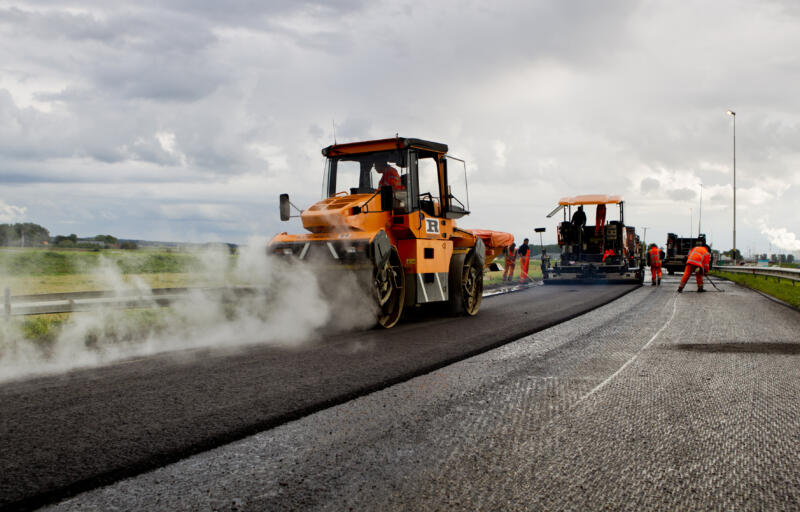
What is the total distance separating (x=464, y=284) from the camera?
11.4 metres

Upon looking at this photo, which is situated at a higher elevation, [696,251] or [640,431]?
[696,251]

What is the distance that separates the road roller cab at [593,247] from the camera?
23.2 meters

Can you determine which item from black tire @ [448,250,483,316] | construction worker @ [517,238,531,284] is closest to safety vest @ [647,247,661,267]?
construction worker @ [517,238,531,284]

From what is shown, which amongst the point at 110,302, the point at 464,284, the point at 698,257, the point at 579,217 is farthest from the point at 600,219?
the point at 110,302

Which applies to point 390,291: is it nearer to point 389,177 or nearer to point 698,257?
point 389,177

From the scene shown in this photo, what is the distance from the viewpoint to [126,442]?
12.5 ft

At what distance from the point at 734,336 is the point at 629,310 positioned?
3.87m

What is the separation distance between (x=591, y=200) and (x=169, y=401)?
21258 mm

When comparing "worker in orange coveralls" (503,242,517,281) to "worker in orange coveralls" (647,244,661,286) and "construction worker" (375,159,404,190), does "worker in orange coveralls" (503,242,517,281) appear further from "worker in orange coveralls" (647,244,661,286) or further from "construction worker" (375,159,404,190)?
"construction worker" (375,159,404,190)

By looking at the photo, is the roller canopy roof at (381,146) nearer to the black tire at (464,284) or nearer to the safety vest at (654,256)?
the black tire at (464,284)

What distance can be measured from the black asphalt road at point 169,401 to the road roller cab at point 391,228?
1.29 metres

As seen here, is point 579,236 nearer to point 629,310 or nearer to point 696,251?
point 696,251

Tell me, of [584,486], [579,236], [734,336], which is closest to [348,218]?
[734,336]

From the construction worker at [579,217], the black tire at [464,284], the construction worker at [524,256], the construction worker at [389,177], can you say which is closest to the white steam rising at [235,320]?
the construction worker at [389,177]
